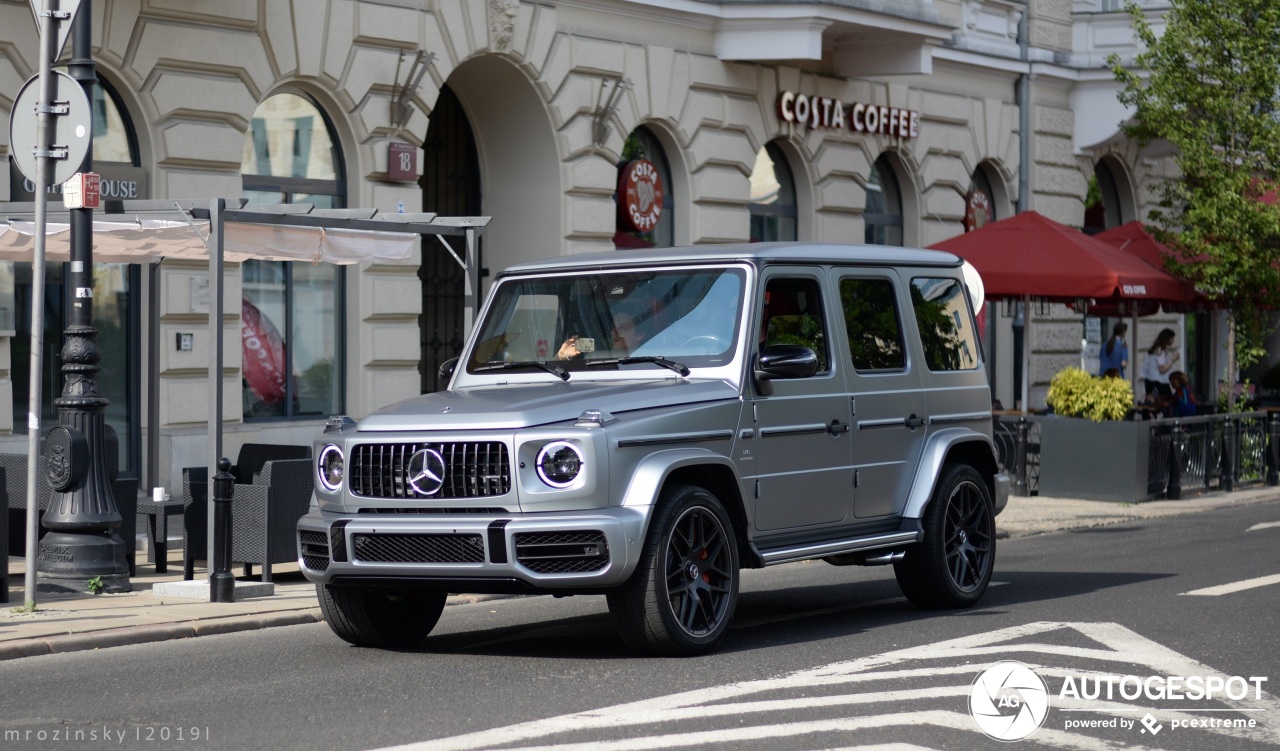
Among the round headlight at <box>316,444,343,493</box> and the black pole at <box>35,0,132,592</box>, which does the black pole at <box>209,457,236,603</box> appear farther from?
the round headlight at <box>316,444,343,493</box>

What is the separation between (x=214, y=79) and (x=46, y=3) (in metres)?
5.76

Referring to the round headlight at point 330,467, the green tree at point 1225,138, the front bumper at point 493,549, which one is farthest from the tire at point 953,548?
the green tree at point 1225,138

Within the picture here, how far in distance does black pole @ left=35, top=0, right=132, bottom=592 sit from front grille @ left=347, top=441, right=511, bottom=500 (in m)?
3.38

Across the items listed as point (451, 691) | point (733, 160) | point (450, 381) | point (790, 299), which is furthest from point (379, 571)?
point (733, 160)

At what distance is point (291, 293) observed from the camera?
59.9 ft

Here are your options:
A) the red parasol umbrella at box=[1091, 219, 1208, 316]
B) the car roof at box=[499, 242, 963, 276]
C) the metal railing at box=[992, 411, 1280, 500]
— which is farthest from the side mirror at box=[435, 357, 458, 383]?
the red parasol umbrella at box=[1091, 219, 1208, 316]

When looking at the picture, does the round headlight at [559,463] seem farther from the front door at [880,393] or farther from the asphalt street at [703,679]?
the front door at [880,393]

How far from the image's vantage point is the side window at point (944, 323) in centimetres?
1095

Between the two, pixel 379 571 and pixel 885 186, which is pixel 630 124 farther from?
pixel 379 571

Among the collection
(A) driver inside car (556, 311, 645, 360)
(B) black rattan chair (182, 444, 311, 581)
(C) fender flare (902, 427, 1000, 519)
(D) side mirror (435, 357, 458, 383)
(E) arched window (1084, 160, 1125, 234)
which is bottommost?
(B) black rattan chair (182, 444, 311, 581)

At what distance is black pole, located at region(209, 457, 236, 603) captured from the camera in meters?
11.0

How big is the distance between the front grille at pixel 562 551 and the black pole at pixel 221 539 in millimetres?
3357

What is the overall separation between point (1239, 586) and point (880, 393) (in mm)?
3230

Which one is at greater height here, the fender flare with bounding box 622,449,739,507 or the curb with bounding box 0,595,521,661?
the fender flare with bounding box 622,449,739,507
